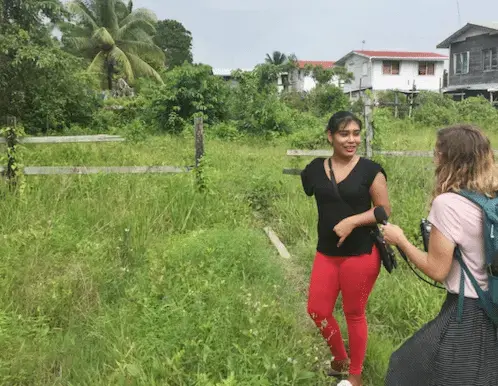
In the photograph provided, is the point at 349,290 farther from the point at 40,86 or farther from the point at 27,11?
the point at 40,86

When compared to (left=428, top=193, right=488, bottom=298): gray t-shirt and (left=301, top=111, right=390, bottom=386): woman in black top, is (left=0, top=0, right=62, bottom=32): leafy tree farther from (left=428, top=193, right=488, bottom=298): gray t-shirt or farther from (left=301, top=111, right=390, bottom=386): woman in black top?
(left=428, top=193, right=488, bottom=298): gray t-shirt

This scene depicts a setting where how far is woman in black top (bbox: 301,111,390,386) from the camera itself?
104 inches

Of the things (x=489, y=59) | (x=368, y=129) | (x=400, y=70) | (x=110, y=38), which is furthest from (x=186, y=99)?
(x=400, y=70)

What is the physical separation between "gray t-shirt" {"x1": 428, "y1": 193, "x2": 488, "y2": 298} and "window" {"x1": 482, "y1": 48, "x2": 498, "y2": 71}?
92.9 ft

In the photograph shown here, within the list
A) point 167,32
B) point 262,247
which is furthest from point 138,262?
point 167,32

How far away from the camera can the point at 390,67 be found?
37.2 metres

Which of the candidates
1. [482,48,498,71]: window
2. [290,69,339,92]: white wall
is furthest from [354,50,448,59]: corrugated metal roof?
[482,48,498,71]: window

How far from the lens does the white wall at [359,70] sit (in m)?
36.8

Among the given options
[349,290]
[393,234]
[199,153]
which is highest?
[199,153]

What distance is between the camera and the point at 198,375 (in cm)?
241

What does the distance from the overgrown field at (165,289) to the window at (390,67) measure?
3326 centimetres

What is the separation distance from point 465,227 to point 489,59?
95.2ft

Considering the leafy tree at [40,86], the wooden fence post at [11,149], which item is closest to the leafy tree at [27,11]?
the leafy tree at [40,86]

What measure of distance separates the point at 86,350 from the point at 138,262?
1395mm
